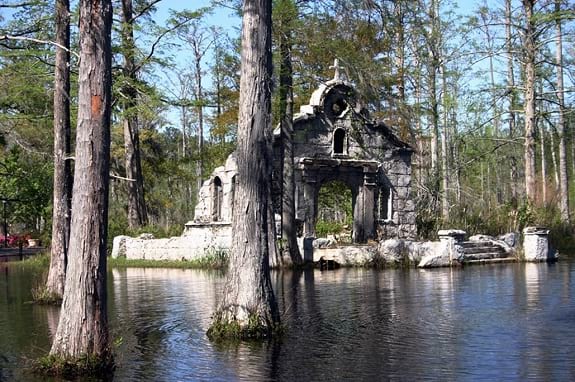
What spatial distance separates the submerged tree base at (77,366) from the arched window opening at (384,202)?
23.3 m

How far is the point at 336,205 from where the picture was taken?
4325cm

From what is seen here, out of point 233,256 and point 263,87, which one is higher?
point 263,87

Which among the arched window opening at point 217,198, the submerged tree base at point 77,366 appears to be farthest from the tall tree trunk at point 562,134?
the submerged tree base at point 77,366

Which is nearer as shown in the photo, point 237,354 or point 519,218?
point 237,354

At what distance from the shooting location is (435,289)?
1722 centimetres

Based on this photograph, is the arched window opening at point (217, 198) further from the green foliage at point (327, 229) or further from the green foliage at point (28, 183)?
the green foliage at point (28, 183)

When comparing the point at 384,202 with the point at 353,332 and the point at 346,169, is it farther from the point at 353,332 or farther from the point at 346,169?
the point at 353,332

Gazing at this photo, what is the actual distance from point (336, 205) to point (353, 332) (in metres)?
31.8

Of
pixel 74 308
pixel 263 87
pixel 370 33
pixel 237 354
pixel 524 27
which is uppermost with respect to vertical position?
pixel 524 27

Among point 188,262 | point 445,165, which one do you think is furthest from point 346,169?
point 445,165

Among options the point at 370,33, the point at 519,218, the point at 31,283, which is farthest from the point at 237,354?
the point at 519,218

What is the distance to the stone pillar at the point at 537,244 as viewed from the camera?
2583 cm

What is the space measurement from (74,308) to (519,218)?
23.2m

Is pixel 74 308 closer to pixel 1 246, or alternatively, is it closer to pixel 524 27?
pixel 524 27
